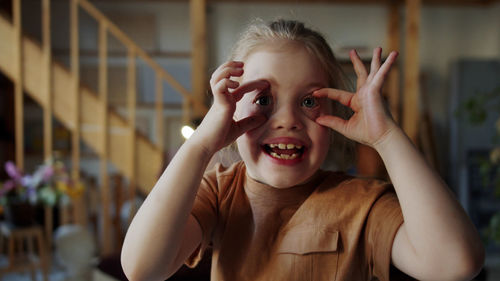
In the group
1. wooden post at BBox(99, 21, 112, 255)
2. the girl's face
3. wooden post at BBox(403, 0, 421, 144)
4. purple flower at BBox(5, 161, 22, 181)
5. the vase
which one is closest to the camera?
the girl's face

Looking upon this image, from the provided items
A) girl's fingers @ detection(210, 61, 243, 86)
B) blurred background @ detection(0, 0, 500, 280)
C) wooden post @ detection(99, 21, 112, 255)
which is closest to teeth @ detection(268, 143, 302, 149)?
girl's fingers @ detection(210, 61, 243, 86)

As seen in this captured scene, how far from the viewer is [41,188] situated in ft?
8.16

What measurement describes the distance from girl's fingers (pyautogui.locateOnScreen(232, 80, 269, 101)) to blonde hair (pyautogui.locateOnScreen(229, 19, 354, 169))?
0.07 meters

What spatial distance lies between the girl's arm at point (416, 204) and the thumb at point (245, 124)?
0.12 m

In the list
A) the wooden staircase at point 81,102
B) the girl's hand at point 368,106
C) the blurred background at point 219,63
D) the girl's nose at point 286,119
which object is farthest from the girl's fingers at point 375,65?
the blurred background at point 219,63

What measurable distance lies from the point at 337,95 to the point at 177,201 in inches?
10.0

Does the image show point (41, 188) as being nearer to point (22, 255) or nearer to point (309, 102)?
point (22, 255)

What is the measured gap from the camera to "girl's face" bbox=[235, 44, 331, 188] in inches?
23.3

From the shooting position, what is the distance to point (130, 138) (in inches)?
120

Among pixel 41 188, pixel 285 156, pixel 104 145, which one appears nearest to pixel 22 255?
pixel 41 188

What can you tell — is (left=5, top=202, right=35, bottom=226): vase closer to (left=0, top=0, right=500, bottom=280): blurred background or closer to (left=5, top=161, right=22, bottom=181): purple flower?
(left=5, top=161, right=22, bottom=181): purple flower

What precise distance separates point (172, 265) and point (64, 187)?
6.97 feet

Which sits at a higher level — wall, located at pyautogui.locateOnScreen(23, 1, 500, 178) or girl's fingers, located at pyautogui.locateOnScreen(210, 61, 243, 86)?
wall, located at pyautogui.locateOnScreen(23, 1, 500, 178)

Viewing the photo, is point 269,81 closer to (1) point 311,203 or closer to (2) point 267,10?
(1) point 311,203
